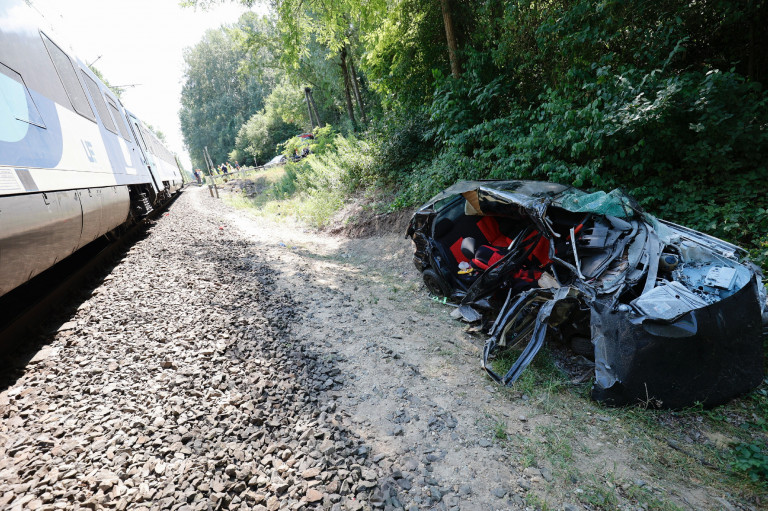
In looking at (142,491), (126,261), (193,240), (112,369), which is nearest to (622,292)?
(142,491)

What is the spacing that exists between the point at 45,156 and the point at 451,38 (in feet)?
28.6

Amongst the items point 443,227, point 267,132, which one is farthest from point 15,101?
point 267,132

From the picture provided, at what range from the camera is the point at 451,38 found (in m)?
8.50

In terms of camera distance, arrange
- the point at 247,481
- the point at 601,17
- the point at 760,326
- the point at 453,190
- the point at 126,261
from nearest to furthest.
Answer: the point at 247,481, the point at 760,326, the point at 453,190, the point at 601,17, the point at 126,261

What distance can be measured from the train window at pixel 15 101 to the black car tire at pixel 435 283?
16.2 feet

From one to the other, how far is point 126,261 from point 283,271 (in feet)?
9.57

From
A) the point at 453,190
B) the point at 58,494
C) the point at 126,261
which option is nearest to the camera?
the point at 58,494

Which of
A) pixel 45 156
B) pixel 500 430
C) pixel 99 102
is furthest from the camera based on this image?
pixel 99 102

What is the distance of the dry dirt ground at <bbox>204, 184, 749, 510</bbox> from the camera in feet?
6.93

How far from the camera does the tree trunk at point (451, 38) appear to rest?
828 cm

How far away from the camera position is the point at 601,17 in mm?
5543

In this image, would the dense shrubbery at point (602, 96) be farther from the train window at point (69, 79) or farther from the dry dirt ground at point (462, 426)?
the train window at point (69, 79)

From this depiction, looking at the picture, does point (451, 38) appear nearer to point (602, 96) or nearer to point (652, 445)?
point (602, 96)

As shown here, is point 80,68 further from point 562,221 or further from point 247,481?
point 562,221
